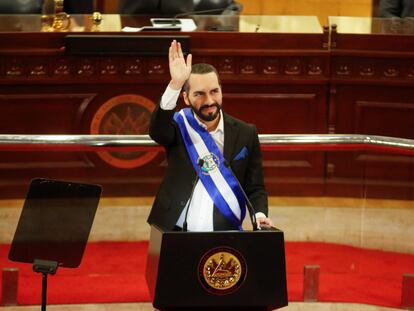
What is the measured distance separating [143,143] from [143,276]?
1.77 feet

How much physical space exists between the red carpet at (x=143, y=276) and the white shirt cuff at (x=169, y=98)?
0.77 metres

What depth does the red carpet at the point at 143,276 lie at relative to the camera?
3684 millimetres

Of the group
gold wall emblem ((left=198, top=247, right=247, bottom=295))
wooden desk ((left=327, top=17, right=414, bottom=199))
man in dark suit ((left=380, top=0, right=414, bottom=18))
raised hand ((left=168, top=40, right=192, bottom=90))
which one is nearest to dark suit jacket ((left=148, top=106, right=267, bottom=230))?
raised hand ((left=168, top=40, right=192, bottom=90))

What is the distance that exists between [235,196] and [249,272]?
33cm

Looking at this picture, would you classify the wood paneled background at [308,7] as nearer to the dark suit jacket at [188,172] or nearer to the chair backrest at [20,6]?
the chair backrest at [20,6]

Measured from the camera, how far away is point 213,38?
18.1 feet

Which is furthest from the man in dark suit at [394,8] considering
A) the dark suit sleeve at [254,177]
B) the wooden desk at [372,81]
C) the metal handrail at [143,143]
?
the dark suit sleeve at [254,177]

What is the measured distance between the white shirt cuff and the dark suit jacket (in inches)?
2.9

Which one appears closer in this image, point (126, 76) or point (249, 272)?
point (249, 272)

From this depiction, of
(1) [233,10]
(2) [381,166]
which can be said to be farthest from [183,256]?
(1) [233,10]

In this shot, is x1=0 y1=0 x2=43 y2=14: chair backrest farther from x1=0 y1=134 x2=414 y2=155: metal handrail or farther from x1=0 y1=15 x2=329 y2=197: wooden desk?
x1=0 y1=134 x2=414 y2=155: metal handrail

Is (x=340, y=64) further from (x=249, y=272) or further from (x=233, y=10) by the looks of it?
(x=249, y=272)

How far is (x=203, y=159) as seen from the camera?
10.1ft

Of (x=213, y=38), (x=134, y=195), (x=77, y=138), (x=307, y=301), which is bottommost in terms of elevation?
(x=307, y=301)
